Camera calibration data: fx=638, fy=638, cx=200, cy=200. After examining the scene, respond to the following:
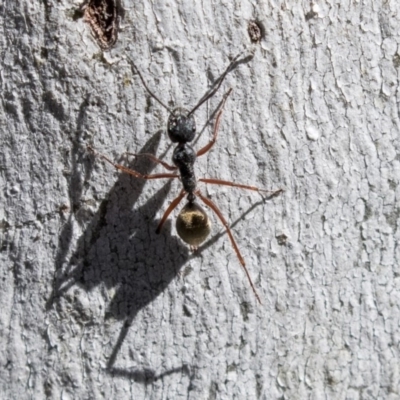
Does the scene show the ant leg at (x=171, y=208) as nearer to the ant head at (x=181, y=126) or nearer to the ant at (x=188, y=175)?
the ant at (x=188, y=175)

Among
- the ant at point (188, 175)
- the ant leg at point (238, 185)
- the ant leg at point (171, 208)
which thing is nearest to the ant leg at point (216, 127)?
the ant at point (188, 175)

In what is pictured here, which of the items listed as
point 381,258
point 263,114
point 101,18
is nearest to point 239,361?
point 381,258

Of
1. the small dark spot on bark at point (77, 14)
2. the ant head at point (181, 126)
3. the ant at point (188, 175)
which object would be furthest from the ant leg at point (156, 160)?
the small dark spot on bark at point (77, 14)

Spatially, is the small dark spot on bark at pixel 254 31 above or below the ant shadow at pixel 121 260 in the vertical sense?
above

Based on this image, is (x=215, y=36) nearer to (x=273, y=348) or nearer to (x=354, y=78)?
(x=354, y=78)

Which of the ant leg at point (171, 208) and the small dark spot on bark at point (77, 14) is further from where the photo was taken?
the ant leg at point (171, 208)

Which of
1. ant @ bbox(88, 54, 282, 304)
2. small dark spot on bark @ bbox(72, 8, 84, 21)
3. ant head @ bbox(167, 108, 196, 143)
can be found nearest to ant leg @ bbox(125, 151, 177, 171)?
ant @ bbox(88, 54, 282, 304)

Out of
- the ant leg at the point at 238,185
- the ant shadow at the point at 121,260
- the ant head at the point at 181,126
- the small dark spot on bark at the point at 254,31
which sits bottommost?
the ant shadow at the point at 121,260

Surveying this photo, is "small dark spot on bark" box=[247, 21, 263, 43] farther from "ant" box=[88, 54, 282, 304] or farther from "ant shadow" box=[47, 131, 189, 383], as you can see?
"ant shadow" box=[47, 131, 189, 383]
